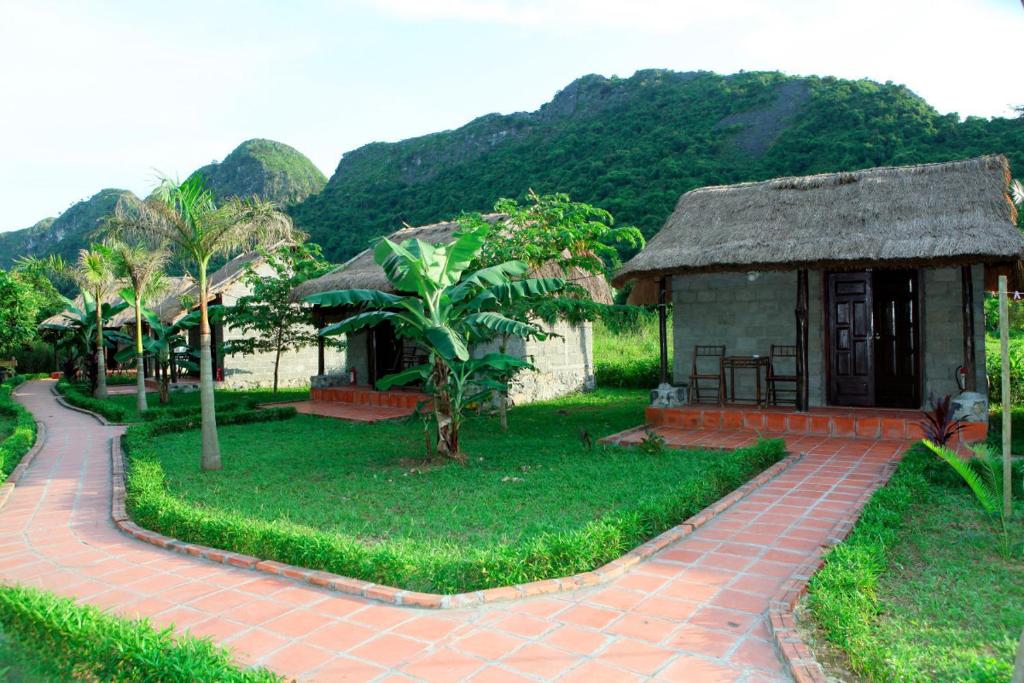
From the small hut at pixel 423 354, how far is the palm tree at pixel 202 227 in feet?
18.6

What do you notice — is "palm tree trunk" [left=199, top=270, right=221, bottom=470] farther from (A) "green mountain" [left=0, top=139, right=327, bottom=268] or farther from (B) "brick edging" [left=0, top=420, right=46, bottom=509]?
(A) "green mountain" [left=0, top=139, right=327, bottom=268]

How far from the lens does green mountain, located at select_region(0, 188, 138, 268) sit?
61.3 m

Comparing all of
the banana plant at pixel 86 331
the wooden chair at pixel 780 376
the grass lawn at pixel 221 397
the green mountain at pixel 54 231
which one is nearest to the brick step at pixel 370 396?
the grass lawn at pixel 221 397

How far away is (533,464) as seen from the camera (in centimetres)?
769

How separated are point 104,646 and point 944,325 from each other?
1003cm

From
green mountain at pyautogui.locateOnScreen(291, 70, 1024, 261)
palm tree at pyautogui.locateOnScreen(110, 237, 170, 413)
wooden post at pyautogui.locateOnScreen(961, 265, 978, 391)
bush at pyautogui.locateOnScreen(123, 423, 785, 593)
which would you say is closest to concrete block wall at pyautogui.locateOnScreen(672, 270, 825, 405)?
wooden post at pyautogui.locateOnScreen(961, 265, 978, 391)

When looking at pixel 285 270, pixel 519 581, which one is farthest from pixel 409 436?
pixel 285 270

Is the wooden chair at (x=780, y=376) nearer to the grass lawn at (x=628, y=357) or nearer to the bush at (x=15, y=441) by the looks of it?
the grass lawn at (x=628, y=357)

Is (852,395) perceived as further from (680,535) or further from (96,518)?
(96,518)

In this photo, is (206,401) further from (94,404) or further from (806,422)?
(94,404)

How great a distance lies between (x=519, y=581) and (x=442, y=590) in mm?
453

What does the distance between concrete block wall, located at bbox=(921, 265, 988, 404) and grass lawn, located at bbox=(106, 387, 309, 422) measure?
40.8 feet

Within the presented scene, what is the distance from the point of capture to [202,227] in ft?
25.8

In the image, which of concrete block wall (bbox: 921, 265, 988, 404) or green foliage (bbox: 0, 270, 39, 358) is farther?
green foliage (bbox: 0, 270, 39, 358)
